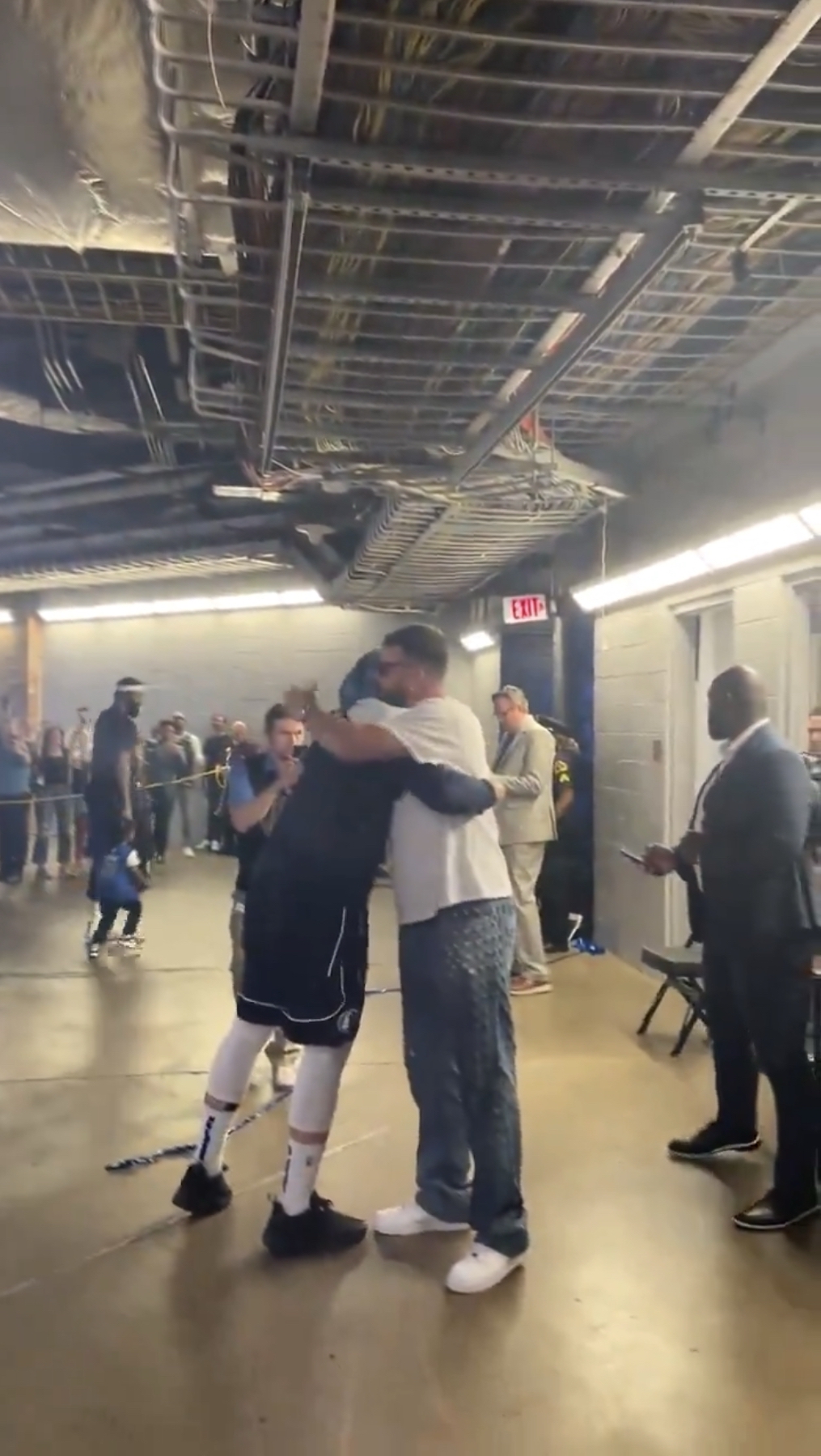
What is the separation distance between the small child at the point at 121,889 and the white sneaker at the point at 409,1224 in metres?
3.49

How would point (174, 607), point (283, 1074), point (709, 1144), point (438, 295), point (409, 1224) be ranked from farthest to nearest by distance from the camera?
point (174, 607) → point (283, 1074) → point (709, 1144) → point (409, 1224) → point (438, 295)

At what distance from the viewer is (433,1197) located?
2.87m

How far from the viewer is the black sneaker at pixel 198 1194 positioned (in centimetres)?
295

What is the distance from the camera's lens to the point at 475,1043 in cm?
266

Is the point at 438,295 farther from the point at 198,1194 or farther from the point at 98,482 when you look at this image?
the point at 98,482

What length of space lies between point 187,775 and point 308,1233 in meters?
3.14

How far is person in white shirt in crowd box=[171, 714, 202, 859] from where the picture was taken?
5.54 metres

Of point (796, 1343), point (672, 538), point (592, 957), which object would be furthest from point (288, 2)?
point (592, 957)

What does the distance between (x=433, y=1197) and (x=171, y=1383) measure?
80 cm

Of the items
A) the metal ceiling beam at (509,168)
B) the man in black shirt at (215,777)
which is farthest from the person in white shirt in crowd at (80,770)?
the metal ceiling beam at (509,168)

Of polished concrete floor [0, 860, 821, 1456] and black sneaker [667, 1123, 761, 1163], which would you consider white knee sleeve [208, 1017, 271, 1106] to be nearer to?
polished concrete floor [0, 860, 821, 1456]

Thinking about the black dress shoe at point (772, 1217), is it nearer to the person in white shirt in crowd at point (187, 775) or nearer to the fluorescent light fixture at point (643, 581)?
the fluorescent light fixture at point (643, 581)

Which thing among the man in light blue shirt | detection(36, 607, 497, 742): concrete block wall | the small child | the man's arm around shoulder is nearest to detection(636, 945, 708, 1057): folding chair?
the man's arm around shoulder

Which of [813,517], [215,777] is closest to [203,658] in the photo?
[215,777]
